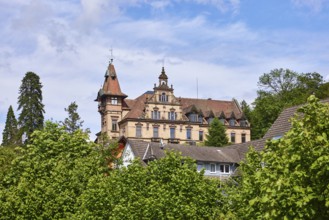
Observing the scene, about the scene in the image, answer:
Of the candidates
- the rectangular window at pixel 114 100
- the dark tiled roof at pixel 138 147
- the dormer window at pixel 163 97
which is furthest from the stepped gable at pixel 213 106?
the dark tiled roof at pixel 138 147

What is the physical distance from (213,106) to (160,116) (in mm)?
13732

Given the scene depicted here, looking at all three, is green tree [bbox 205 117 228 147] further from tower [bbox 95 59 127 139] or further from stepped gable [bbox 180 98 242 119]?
tower [bbox 95 59 127 139]

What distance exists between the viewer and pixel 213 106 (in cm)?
13575

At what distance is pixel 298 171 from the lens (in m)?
17.9

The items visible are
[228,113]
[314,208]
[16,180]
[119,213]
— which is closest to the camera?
[314,208]

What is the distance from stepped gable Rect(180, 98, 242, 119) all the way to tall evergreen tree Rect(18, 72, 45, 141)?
2857 cm

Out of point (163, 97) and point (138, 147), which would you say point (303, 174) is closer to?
point (138, 147)

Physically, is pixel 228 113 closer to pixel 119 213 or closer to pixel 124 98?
pixel 124 98

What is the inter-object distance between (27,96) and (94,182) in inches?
3028

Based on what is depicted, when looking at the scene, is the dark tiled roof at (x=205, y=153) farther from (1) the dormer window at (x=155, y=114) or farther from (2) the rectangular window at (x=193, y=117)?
(2) the rectangular window at (x=193, y=117)

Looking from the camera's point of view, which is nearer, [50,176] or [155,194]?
[155,194]

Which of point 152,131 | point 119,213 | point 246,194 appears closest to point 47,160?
point 119,213

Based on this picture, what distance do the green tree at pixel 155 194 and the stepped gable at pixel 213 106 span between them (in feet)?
304

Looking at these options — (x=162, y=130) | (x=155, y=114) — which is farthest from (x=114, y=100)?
(x=162, y=130)
